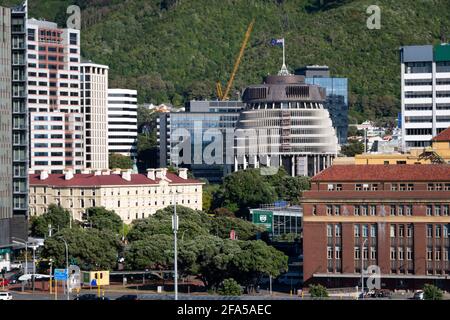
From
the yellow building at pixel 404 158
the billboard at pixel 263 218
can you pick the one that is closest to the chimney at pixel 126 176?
the billboard at pixel 263 218

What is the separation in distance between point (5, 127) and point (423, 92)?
250 feet

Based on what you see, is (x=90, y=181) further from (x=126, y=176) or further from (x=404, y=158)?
(x=404, y=158)

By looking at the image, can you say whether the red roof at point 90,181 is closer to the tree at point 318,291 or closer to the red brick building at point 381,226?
the red brick building at point 381,226

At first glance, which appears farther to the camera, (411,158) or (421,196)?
(411,158)

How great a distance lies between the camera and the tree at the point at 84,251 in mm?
106938

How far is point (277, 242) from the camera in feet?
394

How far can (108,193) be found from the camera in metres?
164

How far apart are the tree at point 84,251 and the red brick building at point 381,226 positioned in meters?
17.3

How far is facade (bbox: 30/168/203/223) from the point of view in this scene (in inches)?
6462

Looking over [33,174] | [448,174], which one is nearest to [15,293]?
[448,174]

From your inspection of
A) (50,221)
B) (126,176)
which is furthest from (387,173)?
(126,176)

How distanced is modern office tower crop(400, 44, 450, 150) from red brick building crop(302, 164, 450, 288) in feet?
250
